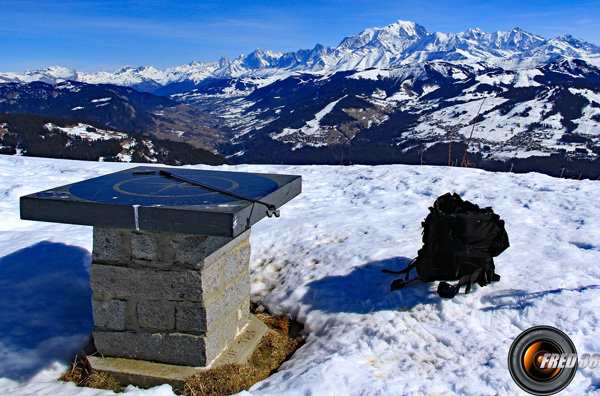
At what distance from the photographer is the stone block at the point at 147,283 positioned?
4.67 metres

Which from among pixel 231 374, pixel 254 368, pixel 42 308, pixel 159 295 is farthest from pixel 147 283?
pixel 42 308

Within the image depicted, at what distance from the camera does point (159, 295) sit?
4.78 metres

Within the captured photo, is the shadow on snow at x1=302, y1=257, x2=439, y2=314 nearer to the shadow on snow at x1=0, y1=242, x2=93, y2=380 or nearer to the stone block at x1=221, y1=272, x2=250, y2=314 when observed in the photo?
the stone block at x1=221, y1=272, x2=250, y2=314

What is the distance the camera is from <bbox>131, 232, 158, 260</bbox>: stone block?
184 inches

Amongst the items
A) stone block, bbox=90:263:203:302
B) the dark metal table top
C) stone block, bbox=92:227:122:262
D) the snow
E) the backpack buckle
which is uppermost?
the dark metal table top

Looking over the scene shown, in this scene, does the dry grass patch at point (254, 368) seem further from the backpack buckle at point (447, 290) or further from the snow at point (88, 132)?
the snow at point (88, 132)

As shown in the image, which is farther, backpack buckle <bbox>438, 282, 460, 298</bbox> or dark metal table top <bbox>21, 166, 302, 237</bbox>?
backpack buckle <bbox>438, 282, 460, 298</bbox>

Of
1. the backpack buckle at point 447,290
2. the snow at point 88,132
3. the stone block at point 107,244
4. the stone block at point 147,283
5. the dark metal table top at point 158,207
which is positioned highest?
the dark metal table top at point 158,207

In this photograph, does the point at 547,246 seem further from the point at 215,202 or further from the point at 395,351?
the point at 215,202

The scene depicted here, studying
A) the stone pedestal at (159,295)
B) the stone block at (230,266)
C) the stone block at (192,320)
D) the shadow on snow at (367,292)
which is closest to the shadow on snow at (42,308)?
the stone pedestal at (159,295)

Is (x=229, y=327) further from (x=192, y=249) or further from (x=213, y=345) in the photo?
(x=192, y=249)

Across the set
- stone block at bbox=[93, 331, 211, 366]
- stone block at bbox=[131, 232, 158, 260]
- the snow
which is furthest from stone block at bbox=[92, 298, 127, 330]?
the snow

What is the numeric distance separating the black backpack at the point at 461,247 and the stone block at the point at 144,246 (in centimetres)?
379

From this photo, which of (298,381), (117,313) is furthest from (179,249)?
(298,381)
